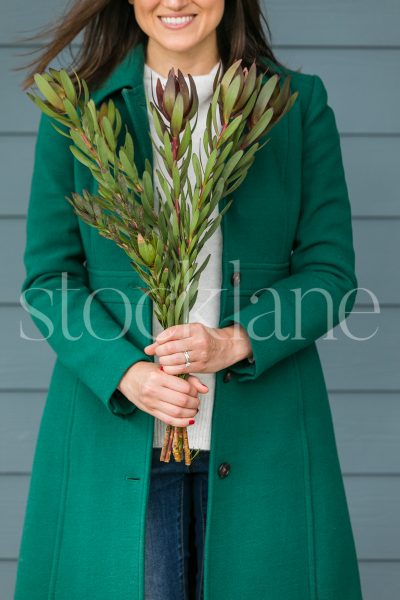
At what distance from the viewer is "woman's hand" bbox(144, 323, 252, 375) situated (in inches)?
66.2

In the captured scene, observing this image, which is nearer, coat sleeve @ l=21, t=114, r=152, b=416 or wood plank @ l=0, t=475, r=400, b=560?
coat sleeve @ l=21, t=114, r=152, b=416

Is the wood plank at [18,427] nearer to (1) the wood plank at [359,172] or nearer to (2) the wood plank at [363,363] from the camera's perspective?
(1) the wood plank at [359,172]

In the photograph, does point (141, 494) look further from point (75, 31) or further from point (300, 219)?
point (75, 31)

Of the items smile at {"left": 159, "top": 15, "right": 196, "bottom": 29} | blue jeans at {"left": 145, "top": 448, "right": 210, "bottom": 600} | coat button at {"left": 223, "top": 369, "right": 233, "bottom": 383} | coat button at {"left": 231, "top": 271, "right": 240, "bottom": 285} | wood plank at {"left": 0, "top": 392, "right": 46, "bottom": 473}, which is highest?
smile at {"left": 159, "top": 15, "right": 196, "bottom": 29}

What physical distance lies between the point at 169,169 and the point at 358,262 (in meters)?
1.22

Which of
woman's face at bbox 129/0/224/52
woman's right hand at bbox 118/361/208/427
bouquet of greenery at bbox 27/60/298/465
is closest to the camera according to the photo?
bouquet of greenery at bbox 27/60/298/465

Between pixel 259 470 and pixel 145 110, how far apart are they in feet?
2.10

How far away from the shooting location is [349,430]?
110 inches

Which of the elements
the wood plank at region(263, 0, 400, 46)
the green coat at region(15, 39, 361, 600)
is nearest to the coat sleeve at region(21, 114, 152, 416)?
the green coat at region(15, 39, 361, 600)

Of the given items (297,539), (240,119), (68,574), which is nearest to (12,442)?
(68,574)

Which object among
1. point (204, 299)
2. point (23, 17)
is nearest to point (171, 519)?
point (204, 299)

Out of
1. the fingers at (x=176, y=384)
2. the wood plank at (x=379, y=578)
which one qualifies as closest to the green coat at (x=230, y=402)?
the fingers at (x=176, y=384)

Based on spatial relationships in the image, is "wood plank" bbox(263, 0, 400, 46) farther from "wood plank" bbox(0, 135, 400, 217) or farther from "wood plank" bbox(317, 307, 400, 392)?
"wood plank" bbox(317, 307, 400, 392)

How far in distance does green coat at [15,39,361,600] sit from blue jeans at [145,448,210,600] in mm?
52
